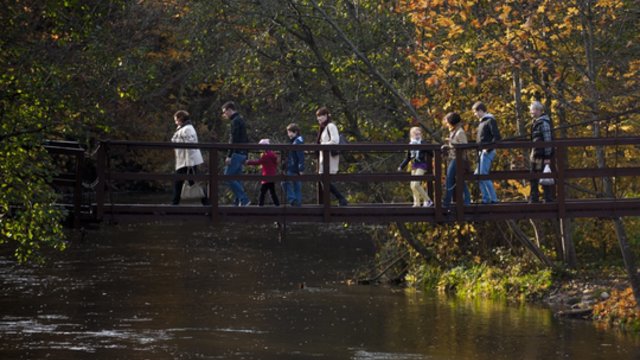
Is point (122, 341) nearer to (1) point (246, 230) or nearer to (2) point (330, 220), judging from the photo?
(2) point (330, 220)

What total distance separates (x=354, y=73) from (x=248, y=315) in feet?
20.6

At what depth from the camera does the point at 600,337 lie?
24.6 meters

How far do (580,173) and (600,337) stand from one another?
5.41 metres

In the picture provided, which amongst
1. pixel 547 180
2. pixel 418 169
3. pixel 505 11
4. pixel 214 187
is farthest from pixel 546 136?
pixel 214 187

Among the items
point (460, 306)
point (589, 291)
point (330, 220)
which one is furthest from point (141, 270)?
point (330, 220)

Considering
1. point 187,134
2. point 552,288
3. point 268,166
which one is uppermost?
point 187,134

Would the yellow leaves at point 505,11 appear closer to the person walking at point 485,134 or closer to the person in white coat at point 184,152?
the person walking at point 485,134

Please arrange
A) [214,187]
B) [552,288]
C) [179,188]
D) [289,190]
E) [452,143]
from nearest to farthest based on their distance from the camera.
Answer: [214,187] → [452,143] → [179,188] → [289,190] → [552,288]

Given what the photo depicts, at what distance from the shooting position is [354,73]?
97.0 ft

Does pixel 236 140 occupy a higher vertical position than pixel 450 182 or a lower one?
higher

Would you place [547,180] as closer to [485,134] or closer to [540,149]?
[540,149]

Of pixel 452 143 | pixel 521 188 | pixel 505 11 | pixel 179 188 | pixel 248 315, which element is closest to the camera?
pixel 452 143

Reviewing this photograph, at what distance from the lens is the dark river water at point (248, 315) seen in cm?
2366

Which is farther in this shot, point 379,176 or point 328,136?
point 328,136
